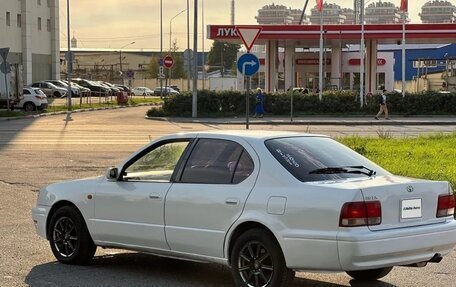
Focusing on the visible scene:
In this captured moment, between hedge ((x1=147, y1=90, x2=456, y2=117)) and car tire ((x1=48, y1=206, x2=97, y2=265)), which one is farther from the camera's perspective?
hedge ((x1=147, y1=90, x2=456, y2=117))

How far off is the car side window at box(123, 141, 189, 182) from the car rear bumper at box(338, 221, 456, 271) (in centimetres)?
211

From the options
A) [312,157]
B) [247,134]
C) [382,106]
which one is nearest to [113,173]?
[247,134]

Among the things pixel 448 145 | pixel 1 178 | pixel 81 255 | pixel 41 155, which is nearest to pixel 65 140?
pixel 41 155

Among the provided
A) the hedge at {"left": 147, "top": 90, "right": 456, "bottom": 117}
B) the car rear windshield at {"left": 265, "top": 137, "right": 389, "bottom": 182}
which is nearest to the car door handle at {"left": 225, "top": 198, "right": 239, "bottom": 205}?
the car rear windshield at {"left": 265, "top": 137, "right": 389, "bottom": 182}

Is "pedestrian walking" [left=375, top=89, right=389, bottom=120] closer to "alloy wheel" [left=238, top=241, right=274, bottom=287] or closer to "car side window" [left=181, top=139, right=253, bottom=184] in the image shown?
"car side window" [left=181, top=139, right=253, bottom=184]

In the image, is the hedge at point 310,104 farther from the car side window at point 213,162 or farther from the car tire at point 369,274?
the car tire at point 369,274

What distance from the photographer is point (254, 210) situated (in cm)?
685

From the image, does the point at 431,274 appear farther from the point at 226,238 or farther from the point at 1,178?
the point at 1,178

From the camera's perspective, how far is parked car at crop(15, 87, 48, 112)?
4669 centimetres

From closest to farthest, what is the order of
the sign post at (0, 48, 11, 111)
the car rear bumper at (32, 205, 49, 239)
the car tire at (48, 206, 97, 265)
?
the car tire at (48, 206, 97, 265) → the car rear bumper at (32, 205, 49, 239) → the sign post at (0, 48, 11, 111)

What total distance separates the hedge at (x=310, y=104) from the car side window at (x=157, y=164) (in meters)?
34.4

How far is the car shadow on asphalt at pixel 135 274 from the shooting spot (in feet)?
24.9

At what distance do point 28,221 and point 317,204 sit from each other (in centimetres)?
589

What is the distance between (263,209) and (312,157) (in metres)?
0.77
